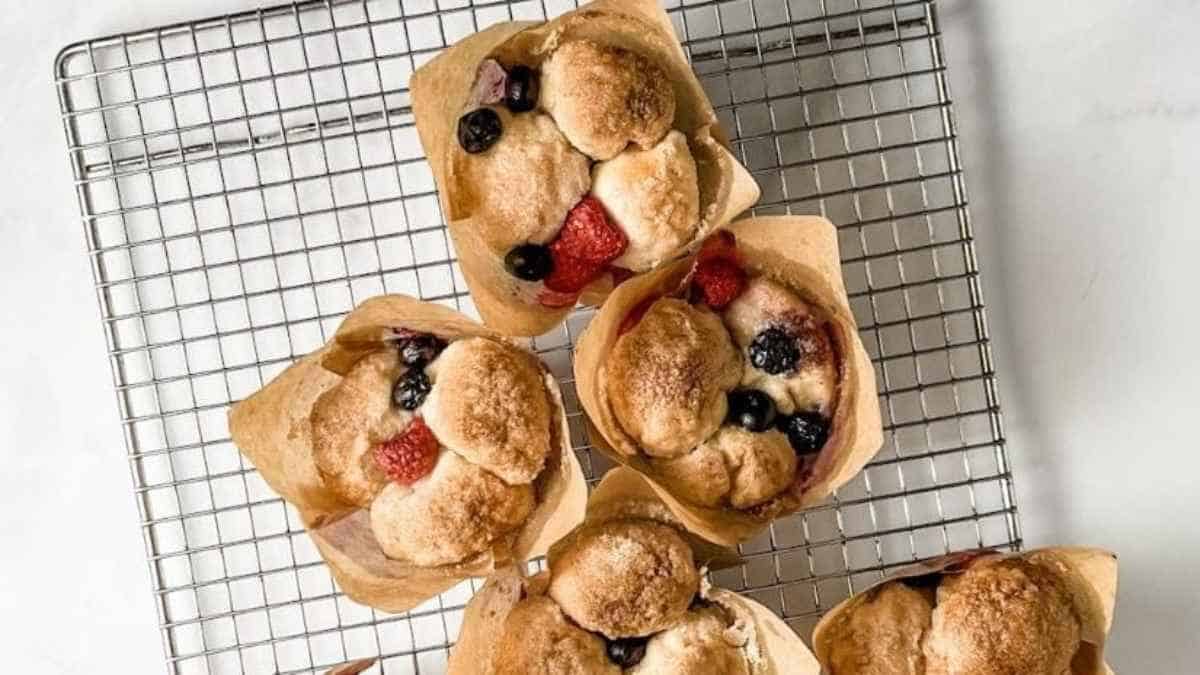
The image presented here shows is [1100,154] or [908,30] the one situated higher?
[908,30]

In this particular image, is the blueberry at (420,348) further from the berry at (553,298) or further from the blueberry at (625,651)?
the blueberry at (625,651)

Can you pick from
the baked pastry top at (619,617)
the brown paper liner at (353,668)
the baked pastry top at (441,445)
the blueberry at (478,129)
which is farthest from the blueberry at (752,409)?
the brown paper liner at (353,668)

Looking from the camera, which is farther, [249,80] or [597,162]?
[249,80]

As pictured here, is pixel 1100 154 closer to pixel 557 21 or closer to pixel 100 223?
pixel 557 21

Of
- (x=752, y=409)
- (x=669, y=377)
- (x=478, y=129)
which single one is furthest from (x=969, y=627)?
(x=478, y=129)

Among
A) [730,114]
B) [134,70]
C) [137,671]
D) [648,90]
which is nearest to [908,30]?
[730,114]

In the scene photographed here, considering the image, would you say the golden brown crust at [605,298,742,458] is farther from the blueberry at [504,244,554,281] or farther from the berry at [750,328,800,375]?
the blueberry at [504,244,554,281]

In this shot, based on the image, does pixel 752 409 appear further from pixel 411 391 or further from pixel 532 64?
pixel 532 64
